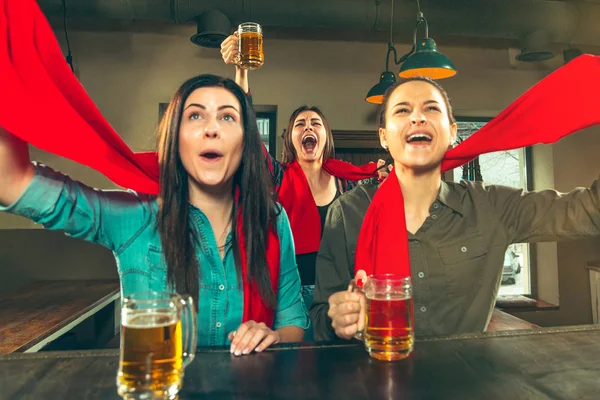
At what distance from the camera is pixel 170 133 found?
4.72 feet

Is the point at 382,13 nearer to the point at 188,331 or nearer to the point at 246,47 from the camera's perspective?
the point at 246,47

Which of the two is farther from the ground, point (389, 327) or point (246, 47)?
point (246, 47)

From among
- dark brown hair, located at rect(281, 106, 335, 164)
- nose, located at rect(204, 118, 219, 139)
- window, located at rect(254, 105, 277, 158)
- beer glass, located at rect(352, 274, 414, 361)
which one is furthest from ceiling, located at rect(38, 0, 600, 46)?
beer glass, located at rect(352, 274, 414, 361)

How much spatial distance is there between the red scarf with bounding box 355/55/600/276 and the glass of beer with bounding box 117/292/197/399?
0.78m

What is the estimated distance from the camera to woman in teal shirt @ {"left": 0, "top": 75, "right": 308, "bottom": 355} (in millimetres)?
1392

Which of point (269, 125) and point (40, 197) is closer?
point (40, 197)

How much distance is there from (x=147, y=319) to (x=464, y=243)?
3.54 ft

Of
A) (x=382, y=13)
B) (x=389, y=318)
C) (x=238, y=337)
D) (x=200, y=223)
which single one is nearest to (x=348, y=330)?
(x=389, y=318)

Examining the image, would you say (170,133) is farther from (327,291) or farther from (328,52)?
(328,52)

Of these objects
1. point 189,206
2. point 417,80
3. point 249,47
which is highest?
point 249,47

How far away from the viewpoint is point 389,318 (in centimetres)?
99

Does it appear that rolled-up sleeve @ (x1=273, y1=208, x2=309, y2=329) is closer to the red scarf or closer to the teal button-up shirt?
the teal button-up shirt

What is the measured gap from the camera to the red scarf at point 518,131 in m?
1.41

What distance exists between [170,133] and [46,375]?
2.46ft
